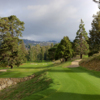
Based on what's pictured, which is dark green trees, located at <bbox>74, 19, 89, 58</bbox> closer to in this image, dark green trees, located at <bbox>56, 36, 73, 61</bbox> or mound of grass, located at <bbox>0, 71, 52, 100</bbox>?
dark green trees, located at <bbox>56, 36, 73, 61</bbox>

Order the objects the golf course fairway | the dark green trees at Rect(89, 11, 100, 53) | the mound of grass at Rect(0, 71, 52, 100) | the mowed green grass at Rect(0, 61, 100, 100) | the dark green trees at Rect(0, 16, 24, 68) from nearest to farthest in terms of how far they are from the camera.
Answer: the golf course fairway, the mowed green grass at Rect(0, 61, 100, 100), the mound of grass at Rect(0, 71, 52, 100), the dark green trees at Rect(0, 16, 24, 68), the dark green trees at Rect(89, 11, 100, 53)

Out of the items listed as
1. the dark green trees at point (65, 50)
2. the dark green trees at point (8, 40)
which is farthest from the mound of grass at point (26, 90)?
the dark green trees at point (65, 50)

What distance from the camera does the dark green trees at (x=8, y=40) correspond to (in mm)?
26142

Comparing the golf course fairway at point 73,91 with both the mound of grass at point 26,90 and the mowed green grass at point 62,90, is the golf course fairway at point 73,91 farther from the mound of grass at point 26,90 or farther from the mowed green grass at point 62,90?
the mound of grass at point 26,90

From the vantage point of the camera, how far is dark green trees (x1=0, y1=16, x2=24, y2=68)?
26.1 metres

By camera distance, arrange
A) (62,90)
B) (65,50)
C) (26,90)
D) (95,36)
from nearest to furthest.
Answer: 1. (62,90)
2. (26,90)
3. (95,36)
4. (65,50)

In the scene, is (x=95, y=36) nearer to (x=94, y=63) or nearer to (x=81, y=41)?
(x=81, y=41)

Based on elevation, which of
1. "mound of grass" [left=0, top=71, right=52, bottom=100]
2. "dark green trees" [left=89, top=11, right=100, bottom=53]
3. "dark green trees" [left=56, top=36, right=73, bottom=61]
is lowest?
"mound of grass" [left=0, top=71, right=52, bottom=100]

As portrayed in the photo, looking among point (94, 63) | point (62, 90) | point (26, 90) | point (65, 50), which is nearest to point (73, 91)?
point (62, 90)

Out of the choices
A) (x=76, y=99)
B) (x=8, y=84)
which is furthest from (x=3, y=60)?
(x=76, y=99)

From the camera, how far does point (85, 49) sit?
114 feet

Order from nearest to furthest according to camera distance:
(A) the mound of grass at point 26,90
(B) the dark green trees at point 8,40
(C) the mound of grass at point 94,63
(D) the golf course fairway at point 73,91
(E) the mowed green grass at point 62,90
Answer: (D) the golf course fairway at point 73,91, (E) the mowed green grass at point 62,90, (A) the mound of grass at point 26,90, (C) the mound of grass at point 94,63, (B) the dark green trees at point 8,40

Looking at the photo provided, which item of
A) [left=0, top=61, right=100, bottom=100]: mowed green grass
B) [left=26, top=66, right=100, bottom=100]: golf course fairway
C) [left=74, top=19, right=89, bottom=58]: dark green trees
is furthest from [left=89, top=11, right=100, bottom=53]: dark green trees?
[left=26, top=66, right=100, bottom=100]: golf course fairway

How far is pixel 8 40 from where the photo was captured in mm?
26359
